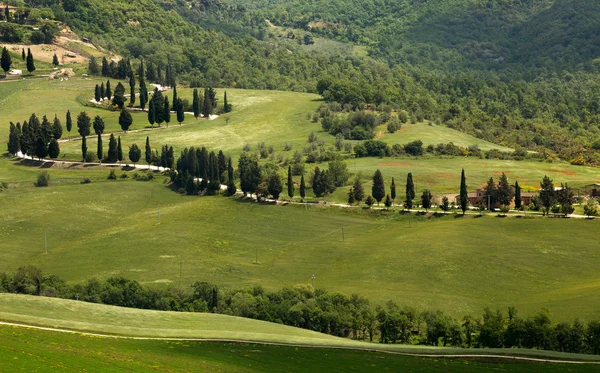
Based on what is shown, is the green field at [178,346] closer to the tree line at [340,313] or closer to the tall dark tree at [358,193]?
the tree line at [340,313]

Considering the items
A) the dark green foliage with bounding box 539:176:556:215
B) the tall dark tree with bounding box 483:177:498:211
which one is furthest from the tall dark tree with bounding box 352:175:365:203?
the dark green foliage with bounding box 539:176:556:215

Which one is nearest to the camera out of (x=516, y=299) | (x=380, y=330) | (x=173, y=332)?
(x=173, y=332)

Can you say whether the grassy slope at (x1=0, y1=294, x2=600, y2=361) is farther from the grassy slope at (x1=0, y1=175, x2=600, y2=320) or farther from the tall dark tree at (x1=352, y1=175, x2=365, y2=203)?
the tall dark tree at (x1=352, y1=175, x2=365, y2=203)

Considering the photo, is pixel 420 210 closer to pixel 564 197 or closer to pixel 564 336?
pixel 564 197

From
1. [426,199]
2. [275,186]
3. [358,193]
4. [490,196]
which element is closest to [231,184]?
[275,186]

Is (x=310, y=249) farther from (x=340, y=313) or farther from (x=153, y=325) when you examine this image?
(x=153, y=325)

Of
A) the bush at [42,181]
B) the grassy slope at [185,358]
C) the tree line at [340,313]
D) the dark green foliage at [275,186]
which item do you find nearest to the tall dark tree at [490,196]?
the dark green foliage at [275,186]

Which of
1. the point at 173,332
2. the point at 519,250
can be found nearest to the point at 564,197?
the point at 519,250
